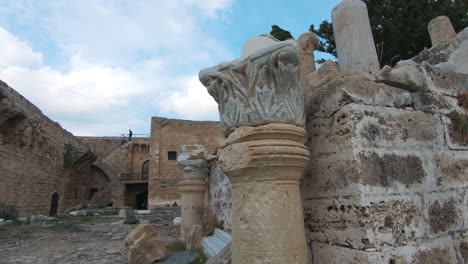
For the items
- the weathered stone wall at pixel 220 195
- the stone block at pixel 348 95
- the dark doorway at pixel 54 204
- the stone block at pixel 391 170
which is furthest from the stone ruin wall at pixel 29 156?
the stone block at pixel 391 170

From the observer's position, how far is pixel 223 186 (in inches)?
177

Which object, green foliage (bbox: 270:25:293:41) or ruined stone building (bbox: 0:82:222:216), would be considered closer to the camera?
green foliage (bbox: 270:25:293:41)

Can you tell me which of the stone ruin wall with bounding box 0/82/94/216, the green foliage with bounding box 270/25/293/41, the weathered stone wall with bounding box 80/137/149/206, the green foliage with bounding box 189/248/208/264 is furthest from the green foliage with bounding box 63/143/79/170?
the green foliage with bounding box 189/248/208/264

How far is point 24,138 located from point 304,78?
45.8 ft

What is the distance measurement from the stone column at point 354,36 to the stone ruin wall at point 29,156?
1179 centimetres

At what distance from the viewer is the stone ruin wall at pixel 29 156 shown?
11.5m

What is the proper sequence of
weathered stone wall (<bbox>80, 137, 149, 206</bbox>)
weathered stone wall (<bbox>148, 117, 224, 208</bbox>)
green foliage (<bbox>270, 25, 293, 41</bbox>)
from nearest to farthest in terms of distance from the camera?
green foliage (<bbox>270, 25, 293, 41</bbox>), weathered stone wall (<bbox>148, 117, 224, 208</bbox>), weathered stone wall (<bbox>80, 137, 149, 206</bbox>)

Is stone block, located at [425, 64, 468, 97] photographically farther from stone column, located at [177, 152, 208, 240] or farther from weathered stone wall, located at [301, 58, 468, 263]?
stone column, located at [177, 152, 208, 240]

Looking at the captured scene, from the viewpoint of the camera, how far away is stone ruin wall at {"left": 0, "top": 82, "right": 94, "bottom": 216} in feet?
37.7

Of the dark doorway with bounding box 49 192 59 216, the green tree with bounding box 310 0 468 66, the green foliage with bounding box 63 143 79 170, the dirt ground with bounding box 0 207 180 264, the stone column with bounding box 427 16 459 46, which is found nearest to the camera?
the dirt ground with bounding box 0 207 180 264

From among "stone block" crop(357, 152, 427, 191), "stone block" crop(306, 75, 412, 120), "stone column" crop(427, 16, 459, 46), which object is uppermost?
"stone column" crop(427, 16, 459, 46)

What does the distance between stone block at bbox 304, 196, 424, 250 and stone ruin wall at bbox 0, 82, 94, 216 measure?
1216 centimetres

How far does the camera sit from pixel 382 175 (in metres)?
1.67

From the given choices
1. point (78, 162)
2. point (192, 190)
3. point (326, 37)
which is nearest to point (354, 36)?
point (192, 190)
